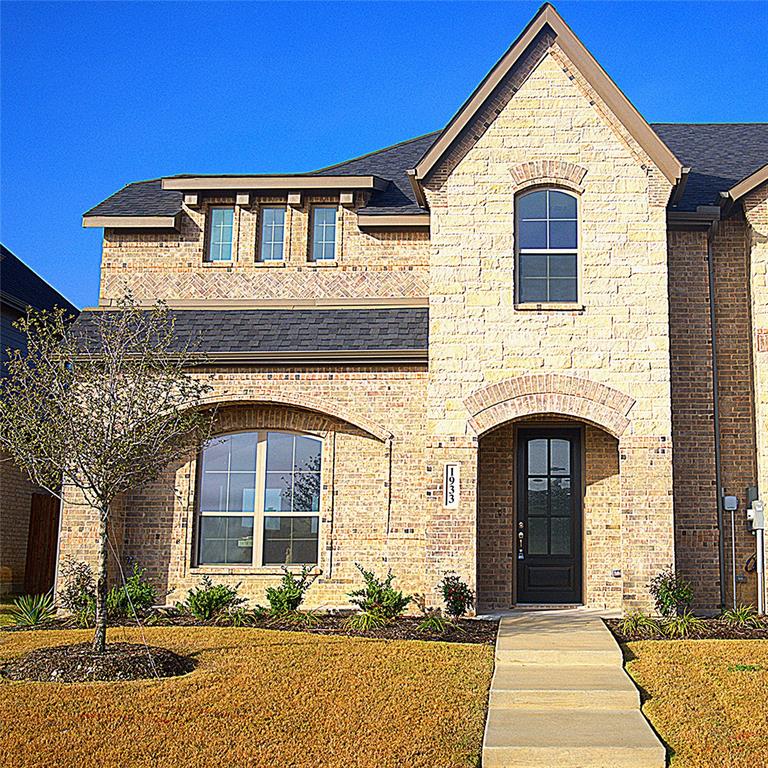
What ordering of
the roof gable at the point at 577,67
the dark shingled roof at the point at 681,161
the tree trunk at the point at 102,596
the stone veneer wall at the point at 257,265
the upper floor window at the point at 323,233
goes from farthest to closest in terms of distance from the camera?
the upper floor window at the point at 323,233
the stone veneer wall at the point at 257,265
the dark shingled roof at the point at 681,161
the roof gable at the point at 577,67
the tree trunk at the point at 102,596

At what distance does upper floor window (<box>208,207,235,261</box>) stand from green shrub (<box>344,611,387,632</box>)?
7.53m

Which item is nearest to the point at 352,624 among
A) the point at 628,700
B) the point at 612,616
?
the point at 612,616

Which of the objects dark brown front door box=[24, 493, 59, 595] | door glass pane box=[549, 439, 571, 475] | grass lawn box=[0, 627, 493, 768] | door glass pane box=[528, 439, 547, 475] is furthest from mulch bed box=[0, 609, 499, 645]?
dark brown front door box=[24, 493, 59, 595]

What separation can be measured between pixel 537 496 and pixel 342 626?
12.9 ft

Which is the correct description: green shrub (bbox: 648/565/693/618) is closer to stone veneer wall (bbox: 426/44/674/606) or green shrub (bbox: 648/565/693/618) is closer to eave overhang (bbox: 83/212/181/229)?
stone veneer wall (bbox: 426/44/674/606)

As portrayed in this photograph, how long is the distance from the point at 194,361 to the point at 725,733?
8932 millimetres

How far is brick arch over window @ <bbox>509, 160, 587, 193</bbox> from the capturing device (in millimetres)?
14938

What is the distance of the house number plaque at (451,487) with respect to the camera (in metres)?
14.2

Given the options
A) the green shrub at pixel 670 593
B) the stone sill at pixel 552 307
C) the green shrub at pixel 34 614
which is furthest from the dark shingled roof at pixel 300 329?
the green shrub at pixel 670 593

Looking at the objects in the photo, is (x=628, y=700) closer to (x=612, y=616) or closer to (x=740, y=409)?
(x=612, y=616)

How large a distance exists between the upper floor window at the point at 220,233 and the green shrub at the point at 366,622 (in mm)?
7525

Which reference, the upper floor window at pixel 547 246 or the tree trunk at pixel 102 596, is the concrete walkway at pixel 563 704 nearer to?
the tree trunk at pixel 102 596

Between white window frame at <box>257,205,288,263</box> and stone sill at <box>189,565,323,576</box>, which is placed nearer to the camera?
stone sill at <box>189,565,323,576</box>

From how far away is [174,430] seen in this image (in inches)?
451
